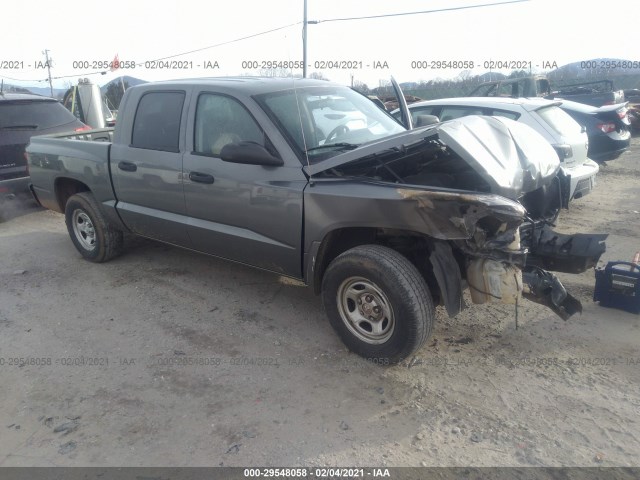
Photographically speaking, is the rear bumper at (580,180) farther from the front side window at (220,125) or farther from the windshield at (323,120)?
the front side window at (220,125)

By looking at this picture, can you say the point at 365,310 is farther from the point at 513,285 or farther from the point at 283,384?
the point at 513,285

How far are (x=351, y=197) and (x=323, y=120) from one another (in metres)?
1.02

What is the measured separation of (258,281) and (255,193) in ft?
4.53

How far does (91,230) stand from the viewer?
5.62m

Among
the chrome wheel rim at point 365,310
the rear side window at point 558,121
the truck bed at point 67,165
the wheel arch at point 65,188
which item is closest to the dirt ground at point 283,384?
the chrome wheel rim at point 365,310

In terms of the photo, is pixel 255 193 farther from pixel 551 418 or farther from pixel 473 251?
pixel 551 418

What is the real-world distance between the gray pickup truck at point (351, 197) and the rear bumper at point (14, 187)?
10.2ft

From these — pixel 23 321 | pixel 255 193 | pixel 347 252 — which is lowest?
pixel 23 321

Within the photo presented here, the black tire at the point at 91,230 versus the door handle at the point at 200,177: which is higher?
the door handle at the point at 200,177

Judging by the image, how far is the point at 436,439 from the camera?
2.76 m

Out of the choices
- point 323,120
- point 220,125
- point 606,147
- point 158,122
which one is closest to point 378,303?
point 323,120

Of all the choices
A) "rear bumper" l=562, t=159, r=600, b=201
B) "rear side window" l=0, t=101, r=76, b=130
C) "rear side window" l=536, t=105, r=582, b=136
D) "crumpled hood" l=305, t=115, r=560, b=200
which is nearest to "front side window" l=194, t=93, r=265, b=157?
"crumpled hood" l=305, t=115, r=560, b=200

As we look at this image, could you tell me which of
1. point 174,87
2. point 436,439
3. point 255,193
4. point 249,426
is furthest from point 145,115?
point 436,439

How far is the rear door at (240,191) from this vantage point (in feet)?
12.1
